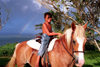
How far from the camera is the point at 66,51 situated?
170 inches

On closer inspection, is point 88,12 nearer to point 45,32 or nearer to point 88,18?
point 88,18

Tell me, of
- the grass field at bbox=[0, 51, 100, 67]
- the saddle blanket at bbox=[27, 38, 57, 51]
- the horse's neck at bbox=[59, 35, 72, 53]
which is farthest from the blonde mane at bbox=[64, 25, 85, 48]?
the grass field at bbox=[0, 51, 100, 67]

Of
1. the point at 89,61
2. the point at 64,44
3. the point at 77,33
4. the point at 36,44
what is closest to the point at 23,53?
the point at 36,44

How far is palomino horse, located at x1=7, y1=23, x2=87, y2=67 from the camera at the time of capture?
373cm

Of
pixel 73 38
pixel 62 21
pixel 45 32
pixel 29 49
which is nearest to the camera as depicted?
pixel 73 38

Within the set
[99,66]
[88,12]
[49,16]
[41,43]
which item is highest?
[88,12]

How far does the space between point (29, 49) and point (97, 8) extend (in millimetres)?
6877

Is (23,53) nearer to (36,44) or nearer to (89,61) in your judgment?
(36,44)

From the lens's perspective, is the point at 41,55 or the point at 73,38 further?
the point at 41,55

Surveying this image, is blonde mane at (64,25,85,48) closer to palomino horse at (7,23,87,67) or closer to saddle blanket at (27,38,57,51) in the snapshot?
palomino horse at (7,23,87,67)

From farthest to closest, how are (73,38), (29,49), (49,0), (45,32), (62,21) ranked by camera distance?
1. (62,21)
2. (49,0)
3. (29,49)
4. (45,32)
5. (73,38)

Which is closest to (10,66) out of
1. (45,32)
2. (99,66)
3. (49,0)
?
(45,32)

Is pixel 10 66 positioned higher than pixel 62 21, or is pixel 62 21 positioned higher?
pixel 62 21

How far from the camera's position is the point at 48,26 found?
4.71 metres
